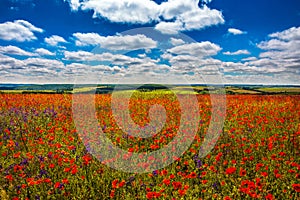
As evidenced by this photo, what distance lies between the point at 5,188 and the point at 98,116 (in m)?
5.03

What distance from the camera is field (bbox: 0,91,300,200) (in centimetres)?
380

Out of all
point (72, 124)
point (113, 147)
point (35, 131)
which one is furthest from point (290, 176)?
point (35, 131)

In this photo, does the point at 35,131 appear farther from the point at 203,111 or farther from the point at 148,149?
the point at 203,111

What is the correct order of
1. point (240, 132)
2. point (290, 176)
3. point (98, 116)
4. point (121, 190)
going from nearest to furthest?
point (121, 190) < point (290, 176) < point (240, 132) < point (98, 116)

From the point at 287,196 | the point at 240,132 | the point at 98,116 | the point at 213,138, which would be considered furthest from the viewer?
the point at 98,116

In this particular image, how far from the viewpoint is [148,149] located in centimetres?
575

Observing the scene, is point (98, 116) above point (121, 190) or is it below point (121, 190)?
above

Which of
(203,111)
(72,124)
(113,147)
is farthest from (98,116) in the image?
(203,111)

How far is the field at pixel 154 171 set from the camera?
3.80 m

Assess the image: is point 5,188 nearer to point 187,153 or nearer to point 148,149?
point 148,149

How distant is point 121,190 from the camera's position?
392cm

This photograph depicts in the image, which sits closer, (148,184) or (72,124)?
(148,184)

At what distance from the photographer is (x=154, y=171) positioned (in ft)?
14.7

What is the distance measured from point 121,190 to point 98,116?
17.6ft
